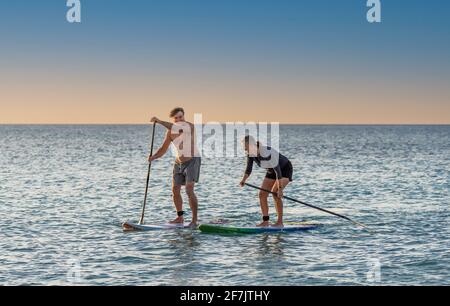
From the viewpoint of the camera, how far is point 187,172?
58.6ft

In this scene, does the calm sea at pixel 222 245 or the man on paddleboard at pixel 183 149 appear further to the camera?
the man on paddleboard at pixel 183 149

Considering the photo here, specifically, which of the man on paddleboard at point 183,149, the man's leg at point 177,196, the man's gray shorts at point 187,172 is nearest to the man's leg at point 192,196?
the man on paddleboard at point 183,149

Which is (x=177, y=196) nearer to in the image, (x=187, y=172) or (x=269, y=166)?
(x=187, y=172)

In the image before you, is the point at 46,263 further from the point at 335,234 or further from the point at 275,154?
the point at 335,234

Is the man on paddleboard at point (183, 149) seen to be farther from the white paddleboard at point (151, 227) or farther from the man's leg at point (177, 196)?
the white paddleboard at point (151, 227)

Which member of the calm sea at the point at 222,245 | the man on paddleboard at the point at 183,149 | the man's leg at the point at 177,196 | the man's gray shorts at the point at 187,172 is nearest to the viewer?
the calm sea at the point at 222,245

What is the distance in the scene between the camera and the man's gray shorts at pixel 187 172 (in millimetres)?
17828

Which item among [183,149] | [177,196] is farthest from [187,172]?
[177,196]

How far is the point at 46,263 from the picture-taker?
572 inches

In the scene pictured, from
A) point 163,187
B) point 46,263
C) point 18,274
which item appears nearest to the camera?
point 18,274
